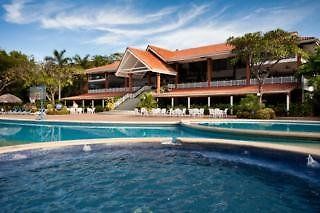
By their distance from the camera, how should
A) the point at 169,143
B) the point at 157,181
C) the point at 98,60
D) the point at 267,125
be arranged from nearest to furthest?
the point at 157,181, the point at 169,143, the point at 267,125, the point at 98,60

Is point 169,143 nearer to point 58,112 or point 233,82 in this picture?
point 233,82

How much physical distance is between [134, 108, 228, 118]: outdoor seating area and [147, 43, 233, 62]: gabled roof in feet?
23.5

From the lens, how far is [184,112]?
26.4 m

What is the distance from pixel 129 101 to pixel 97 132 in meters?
17.5

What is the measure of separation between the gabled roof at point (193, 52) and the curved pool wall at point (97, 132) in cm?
1501

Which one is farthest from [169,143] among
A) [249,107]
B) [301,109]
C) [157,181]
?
[301,109]

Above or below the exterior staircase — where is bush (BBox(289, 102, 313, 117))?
below

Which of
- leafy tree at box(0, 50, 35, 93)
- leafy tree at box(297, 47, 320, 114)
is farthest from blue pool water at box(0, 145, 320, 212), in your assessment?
leafy tree at box(0, 50, 35, 93)

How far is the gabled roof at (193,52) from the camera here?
1233 inches

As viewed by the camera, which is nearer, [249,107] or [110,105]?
[249,107]

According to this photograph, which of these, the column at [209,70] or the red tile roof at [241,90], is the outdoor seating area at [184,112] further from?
the column at [209,70]

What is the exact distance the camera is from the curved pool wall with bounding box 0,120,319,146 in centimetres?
1254

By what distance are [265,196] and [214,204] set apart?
112 cm

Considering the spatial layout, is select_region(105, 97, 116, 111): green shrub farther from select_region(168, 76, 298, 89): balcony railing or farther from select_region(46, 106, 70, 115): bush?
select_region(168, 76, 298, 89): balcony railing
